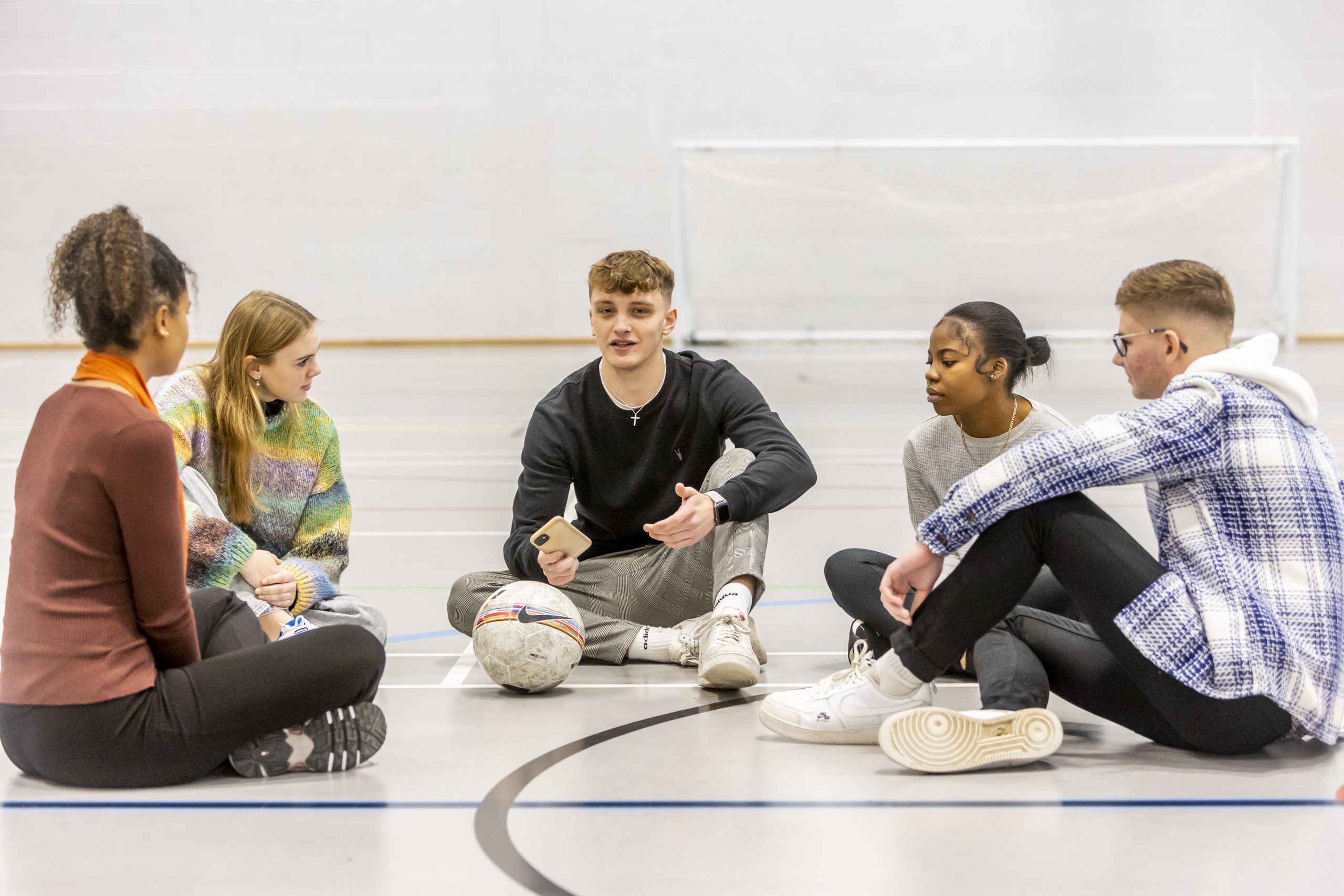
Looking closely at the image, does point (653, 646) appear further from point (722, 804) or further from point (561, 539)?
point (722, 804)

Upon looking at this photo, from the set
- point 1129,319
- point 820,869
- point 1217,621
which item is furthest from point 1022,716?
point 1129,319

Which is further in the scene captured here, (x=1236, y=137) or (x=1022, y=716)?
(x=1236, y=137)

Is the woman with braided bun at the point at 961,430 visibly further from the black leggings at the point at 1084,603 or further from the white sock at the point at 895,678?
the black leggings at the point at 1084,603

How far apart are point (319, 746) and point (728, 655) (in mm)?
952

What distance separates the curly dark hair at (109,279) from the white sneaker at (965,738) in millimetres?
1466

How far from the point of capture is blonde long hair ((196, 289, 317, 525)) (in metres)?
3.24

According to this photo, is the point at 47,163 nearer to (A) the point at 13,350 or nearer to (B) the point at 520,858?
(A) the point at 13,350

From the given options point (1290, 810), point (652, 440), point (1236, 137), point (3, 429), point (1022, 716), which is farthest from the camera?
point (1236, 137)

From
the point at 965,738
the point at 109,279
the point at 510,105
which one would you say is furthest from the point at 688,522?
the point at 510,105

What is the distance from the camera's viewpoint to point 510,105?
12.5 metres

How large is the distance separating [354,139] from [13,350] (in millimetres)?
3889

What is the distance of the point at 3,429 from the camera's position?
26.7 ft

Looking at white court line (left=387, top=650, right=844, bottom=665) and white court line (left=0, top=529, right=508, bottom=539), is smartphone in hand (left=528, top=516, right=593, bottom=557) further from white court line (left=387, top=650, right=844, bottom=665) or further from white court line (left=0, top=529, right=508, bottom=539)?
white court line (left=0, top=529, right=508, bottom=539)

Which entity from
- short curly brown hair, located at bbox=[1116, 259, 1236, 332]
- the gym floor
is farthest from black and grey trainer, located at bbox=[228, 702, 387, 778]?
short curly brown hair, located at bbox=[1116, 259, 1236, 332]
